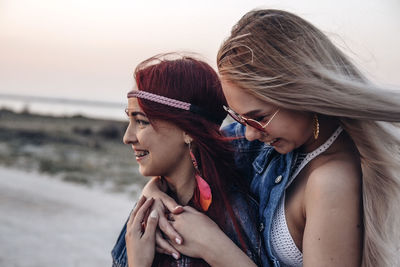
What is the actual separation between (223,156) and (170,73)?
568 millimetres

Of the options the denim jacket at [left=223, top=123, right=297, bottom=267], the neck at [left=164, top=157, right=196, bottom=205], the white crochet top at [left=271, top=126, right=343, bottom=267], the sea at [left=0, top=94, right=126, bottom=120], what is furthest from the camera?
the sea at [left=0, top=94, right=126, bottom=120]

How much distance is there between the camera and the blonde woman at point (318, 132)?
7.40 feet

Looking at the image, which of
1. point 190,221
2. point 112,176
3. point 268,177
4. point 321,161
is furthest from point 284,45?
point 112,176

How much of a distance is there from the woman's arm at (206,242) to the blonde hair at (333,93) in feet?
2.07

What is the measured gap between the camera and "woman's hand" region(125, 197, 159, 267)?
2658 millimetres

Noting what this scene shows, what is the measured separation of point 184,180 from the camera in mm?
2953

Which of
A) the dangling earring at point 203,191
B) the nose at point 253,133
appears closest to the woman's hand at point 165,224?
the dangling earring at point 203,191

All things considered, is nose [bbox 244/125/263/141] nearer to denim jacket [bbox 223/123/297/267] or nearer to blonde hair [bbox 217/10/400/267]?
blonde hair [bbox 217/10/400/267]

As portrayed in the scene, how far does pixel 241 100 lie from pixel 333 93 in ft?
1.41

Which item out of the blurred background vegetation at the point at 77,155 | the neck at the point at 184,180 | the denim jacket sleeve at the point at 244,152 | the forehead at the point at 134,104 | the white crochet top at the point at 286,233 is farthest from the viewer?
Answer: the blurred background vegetation at the point at 77,155

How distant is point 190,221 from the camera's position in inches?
104

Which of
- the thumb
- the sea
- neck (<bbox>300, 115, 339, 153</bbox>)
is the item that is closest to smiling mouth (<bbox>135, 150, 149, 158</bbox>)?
the thumb

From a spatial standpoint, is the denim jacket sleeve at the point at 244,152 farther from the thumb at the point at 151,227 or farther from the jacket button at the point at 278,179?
the thumb at the point at 151,227

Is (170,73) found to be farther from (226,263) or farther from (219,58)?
(226,263)
